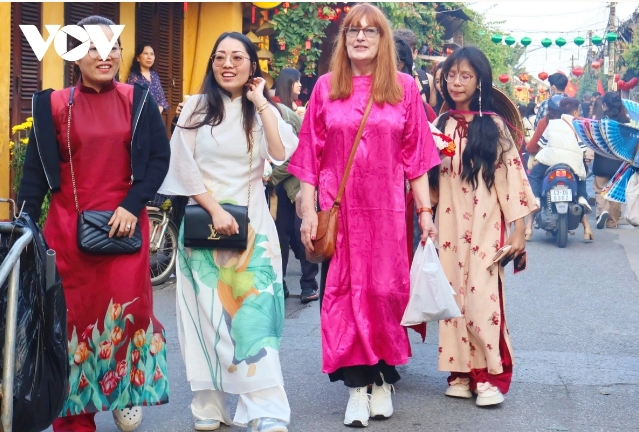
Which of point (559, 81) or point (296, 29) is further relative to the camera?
point (559, 81)

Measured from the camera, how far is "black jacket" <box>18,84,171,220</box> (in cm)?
449

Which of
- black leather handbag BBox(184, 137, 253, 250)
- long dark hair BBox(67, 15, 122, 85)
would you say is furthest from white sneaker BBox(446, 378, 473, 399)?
long dark hair BBox(67, 15, 122, 85)

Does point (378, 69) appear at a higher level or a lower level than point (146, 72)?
higher

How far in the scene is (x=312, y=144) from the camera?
499 centimetres

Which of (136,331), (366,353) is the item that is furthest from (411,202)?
(136,331)

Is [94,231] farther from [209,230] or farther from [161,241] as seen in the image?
[161,241]

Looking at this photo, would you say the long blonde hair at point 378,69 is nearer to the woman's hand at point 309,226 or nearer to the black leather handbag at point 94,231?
the woman's hand at point 309,226

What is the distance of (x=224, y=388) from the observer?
4746 millimetres

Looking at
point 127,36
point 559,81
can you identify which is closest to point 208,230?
point 127,36

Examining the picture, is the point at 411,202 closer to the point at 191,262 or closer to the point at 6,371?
the point at 191,262

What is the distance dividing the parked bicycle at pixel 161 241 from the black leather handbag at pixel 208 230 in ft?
13.7

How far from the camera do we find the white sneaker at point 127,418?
477cm

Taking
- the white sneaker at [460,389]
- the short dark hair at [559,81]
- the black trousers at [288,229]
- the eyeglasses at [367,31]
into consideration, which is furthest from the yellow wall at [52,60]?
the short dark hair at [559,81]

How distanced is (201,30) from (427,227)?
9.68 m
